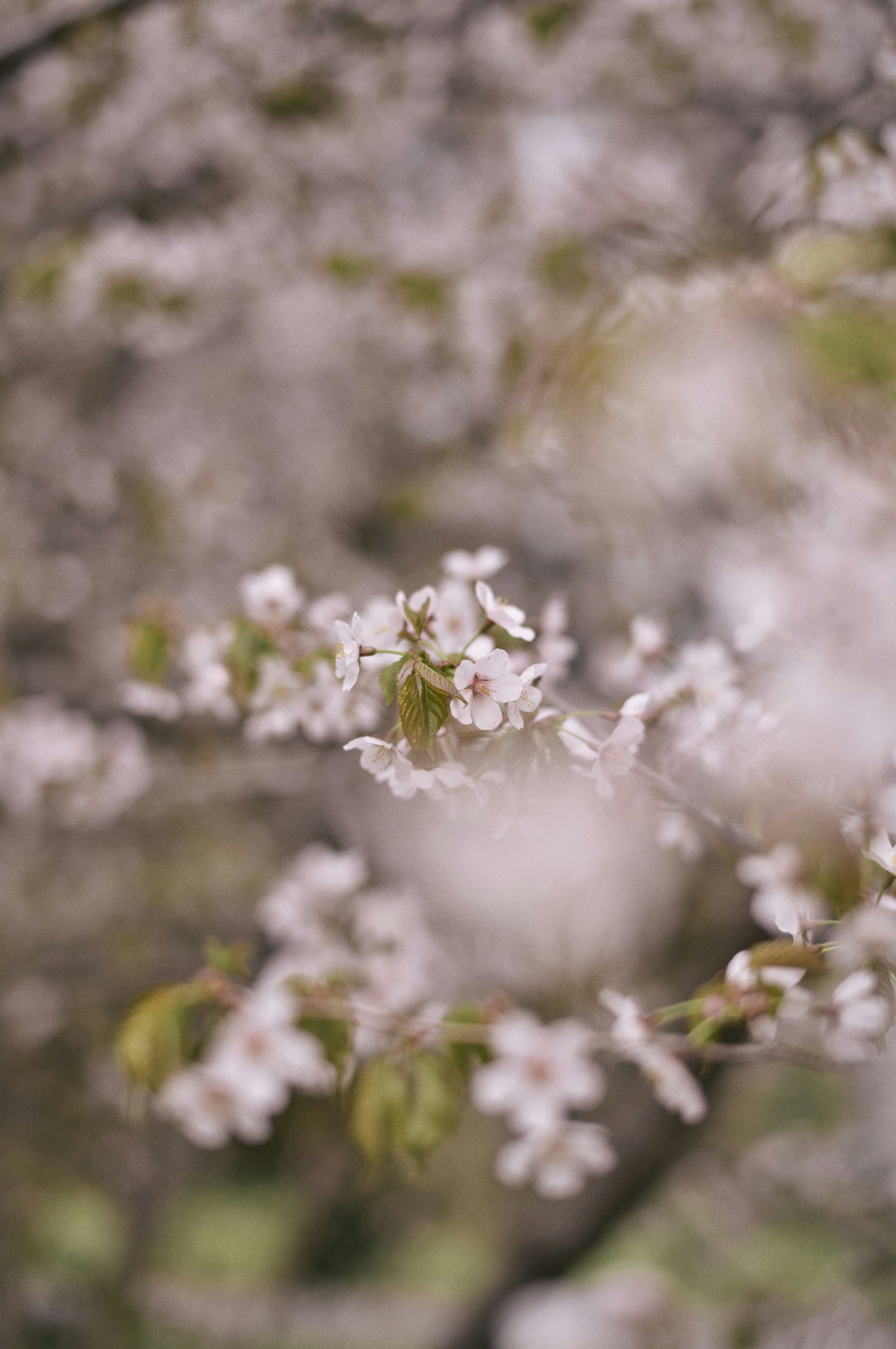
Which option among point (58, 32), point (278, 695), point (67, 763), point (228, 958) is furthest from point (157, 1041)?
point (58, 32)

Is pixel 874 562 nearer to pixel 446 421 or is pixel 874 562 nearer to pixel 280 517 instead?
pixel 446 421

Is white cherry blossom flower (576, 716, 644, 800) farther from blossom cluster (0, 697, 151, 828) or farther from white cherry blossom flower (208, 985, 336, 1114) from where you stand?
blossom cluster (0, 697, 151, 828)

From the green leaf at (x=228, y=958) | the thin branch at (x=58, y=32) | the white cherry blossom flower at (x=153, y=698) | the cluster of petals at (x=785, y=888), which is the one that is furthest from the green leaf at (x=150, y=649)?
the thin branch at (x=58, y=32)

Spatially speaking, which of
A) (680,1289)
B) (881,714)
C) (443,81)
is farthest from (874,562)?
(680,1289)

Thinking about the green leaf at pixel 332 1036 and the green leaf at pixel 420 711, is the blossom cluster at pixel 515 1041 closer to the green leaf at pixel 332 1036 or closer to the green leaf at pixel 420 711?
the green leaf at pixel 332 1036

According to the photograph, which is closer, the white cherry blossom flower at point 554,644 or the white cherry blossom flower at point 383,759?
the white cherry blossom flower at point 383,759

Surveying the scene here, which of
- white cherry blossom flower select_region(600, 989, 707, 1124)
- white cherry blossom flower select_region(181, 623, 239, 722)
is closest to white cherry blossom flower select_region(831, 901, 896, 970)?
white cherry blossom flower select_region(600, 989, 707, 1124)

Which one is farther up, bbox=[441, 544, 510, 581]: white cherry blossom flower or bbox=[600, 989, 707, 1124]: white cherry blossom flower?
bbox=[441, 544, 510, 581]: white cherry blossom flower
